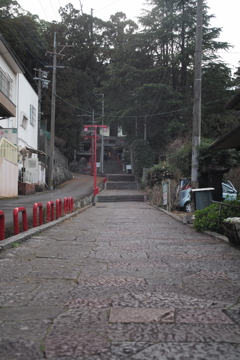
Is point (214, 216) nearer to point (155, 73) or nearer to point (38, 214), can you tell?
point (38, 214)

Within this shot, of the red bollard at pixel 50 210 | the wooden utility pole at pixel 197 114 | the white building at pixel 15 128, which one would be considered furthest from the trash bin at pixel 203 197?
the white building at pixel 15 128

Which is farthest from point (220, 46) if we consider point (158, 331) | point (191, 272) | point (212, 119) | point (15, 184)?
point (158, 331)

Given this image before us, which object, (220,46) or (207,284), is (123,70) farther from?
(207,284)

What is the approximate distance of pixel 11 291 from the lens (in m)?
3.77

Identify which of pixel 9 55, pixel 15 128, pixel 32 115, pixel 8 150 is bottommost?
pixel 8 150

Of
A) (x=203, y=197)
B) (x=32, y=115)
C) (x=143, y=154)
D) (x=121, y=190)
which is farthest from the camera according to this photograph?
(x=143, y=154)

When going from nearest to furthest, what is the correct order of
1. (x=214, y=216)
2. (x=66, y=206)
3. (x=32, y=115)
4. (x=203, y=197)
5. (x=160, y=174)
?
(x=214, y=216) < (x=203, y=197) < (x=66, y=206) < (x=160, y=174) < (x=32, y=115)

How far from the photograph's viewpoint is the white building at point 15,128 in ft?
66.2

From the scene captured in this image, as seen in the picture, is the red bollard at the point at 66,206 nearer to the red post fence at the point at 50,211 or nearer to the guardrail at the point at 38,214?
the guardrail at the point at 38,214

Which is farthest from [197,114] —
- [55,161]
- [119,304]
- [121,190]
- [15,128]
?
[55,161]

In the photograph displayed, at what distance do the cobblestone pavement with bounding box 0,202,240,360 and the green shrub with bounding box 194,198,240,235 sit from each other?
2.44 meters

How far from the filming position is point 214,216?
8.83m

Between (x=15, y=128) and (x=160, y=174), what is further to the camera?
(x=160, y=174)

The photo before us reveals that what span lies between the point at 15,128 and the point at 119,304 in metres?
20.7
